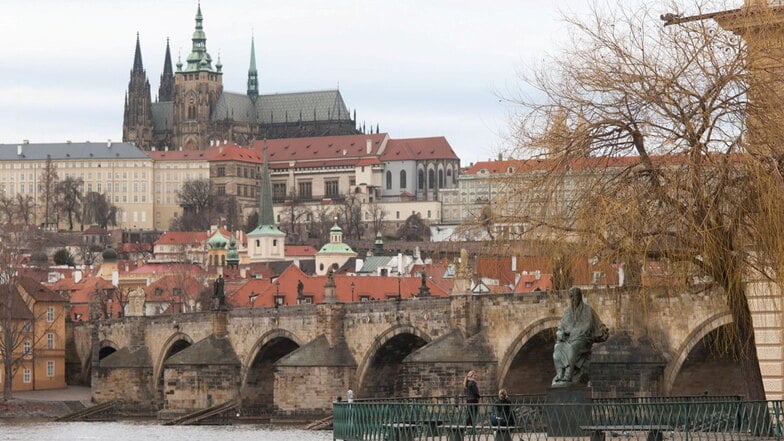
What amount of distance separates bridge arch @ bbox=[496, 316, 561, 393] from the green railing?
27053 millimetres

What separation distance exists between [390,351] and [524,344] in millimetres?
10550

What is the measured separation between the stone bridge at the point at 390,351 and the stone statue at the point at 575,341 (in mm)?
4584

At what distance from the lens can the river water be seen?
2311 inches

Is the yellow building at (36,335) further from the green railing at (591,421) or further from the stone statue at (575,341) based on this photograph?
the green railing at (591,421)

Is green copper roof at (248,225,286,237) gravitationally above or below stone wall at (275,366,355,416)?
above

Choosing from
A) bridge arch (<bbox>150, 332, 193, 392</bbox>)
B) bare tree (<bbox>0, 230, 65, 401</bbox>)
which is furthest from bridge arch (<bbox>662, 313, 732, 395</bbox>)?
bare tree (<bbox>0, 230, 65, 401</bbox>)

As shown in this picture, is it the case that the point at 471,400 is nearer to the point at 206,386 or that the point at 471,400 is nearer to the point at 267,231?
the point at 206,386

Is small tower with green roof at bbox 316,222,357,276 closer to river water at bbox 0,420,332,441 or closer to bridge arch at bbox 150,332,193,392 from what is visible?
bridge arch at bbox 150,332,193,392

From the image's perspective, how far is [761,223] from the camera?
88.7 ft

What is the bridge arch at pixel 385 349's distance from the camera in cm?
6328

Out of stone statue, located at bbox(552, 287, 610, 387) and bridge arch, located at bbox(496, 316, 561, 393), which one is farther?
bridge arch, located at bbox(496, 316, 561, 393)

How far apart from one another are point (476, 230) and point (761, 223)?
604cm

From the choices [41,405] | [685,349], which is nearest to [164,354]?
[41,405]

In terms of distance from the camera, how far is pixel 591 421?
2580 centimetres
